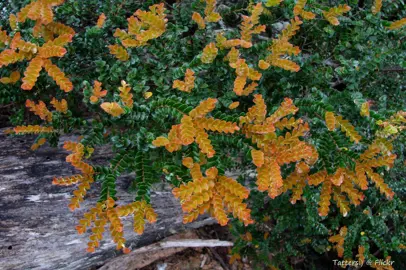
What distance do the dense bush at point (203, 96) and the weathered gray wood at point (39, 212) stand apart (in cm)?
17

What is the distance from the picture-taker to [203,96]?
2.15 m

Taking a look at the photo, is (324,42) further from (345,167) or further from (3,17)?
(3,17)

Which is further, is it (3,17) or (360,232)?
(360,232)

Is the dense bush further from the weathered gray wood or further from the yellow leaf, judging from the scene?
the weathered gray wood

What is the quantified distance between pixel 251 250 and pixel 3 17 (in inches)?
103

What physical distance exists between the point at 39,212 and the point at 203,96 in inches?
45.9

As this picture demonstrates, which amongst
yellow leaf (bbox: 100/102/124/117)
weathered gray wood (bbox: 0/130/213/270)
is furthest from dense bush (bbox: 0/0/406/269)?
weathered gray wood (bbox: 0/130/213/270)

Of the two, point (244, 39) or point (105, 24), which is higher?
point (105, 24)

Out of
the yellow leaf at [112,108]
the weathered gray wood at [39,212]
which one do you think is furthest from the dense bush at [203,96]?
the weathered gray wood at [39,212]

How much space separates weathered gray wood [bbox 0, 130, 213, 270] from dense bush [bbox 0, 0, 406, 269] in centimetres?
17

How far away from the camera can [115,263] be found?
2.90 m

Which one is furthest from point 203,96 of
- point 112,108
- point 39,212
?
point 39,212

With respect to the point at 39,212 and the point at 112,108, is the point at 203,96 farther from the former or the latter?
the point at 39,212

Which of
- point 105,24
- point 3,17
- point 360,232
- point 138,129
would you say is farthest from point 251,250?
point 3,17
